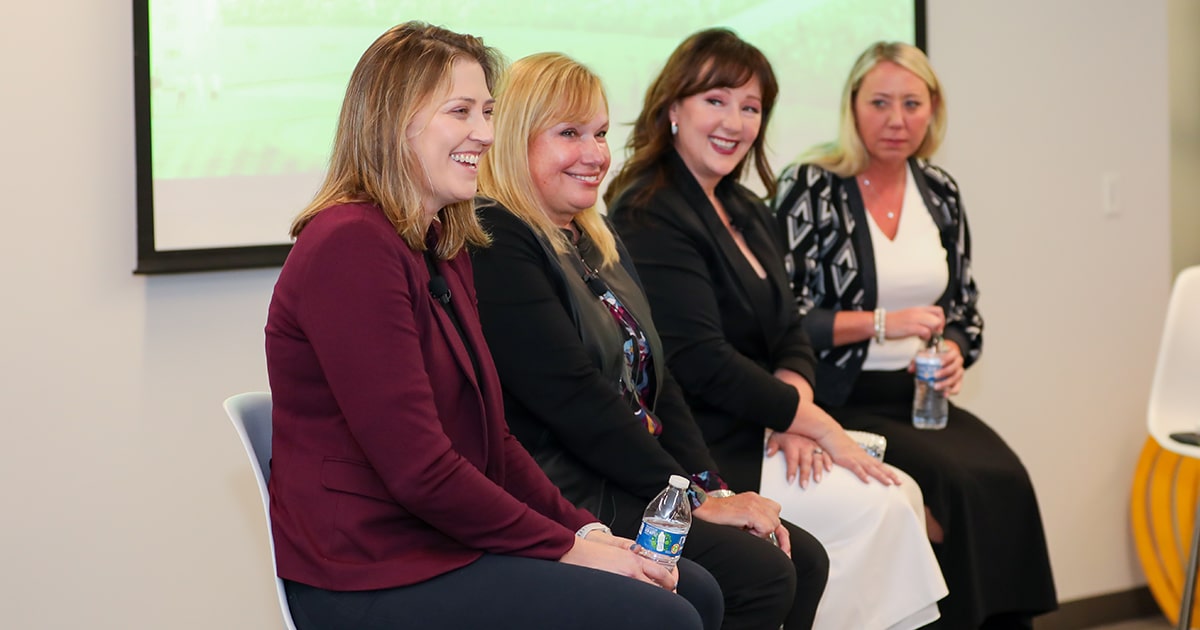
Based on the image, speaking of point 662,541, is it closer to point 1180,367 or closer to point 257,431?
point 257,431

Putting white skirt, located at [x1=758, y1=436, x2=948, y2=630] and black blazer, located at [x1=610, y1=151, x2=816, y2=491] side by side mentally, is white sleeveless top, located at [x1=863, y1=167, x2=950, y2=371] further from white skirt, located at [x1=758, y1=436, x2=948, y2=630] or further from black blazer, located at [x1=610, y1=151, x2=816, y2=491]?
white skirt, located at [x1=758, y1=436, x2=948, y2=630]

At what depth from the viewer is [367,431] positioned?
1673 millimetres

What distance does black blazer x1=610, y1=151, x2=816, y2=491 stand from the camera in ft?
8.68

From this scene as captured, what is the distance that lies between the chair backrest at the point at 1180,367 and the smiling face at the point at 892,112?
956mm

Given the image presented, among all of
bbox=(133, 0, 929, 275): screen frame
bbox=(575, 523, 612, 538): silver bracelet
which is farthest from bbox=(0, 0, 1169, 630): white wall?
bbox=(575, 523, 612, 538): silver bracelet

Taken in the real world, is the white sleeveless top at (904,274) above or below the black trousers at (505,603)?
above

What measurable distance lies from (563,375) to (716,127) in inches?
33.2

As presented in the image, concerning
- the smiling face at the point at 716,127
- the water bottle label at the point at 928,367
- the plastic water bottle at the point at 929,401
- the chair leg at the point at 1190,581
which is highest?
the smiling face at the point at 716,127

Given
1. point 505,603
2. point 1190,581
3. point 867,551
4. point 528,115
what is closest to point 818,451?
point 867,551

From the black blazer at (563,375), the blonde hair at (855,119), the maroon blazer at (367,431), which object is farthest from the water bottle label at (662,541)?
the blonde hair at (855,119)

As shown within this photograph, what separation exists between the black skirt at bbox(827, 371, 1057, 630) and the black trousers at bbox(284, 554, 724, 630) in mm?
1233

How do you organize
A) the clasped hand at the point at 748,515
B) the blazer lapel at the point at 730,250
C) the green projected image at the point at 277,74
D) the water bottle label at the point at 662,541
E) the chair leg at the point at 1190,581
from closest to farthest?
the water bottle label at the point at 662,541 → the clasped hand at the point at 748,515 → the green projected image at the point at 277,74 → the blazer lapel at the point at 730,250 → the chair leg at the point at 1190,581

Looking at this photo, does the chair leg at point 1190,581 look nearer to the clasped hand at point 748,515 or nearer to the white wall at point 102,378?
the clasped hand at point 748,515

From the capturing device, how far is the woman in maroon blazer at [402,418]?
5.52 ft
